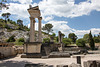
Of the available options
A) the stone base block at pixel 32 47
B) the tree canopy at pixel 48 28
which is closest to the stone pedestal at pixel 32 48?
the stone base block at pixel 32 47

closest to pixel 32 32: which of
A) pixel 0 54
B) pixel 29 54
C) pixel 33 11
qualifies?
pixel 33 11

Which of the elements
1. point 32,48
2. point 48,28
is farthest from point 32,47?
point 48,28

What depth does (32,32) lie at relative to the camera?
59.8 ft

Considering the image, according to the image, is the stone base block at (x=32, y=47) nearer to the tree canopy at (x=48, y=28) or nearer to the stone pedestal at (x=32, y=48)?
the stone pedestal at (x=32, y=48)

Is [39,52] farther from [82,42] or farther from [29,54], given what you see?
[82,42]

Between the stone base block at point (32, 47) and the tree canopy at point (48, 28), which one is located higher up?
the tree canopy at point (48, 28)

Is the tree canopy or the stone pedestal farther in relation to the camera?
the tree canopy

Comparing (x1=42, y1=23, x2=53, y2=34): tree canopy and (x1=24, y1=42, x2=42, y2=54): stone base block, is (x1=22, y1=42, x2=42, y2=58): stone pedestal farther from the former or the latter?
(x1=42, y1=23, x2=53, y2=34): tree canopy

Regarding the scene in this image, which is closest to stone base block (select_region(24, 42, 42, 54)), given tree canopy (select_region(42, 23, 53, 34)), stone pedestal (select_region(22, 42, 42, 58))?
stone pedestal (select_region(22, 42, 42, 58))

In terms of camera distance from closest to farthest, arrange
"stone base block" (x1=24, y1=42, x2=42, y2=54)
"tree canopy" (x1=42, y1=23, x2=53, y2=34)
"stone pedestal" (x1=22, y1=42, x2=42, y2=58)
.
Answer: "stone pedestal" (x1=22, y1=42, x2=42, y2=58)
"stone base block" (x1=24, y1=42, x2=42, y2=54)
"tree canopy" (x1=42, y1=23, x2=53, y2=34)

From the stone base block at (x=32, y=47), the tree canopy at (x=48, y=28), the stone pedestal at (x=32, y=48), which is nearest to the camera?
the stone pedestal at (x=32, y=48)

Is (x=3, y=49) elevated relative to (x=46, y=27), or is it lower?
lower

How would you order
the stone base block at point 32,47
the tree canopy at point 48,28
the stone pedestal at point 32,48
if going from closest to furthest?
the stone pedestal at point 32,48 → the stone base block at point 32,47 → the tree canopy at point 48,28

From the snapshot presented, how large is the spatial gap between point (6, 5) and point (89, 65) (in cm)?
1045
